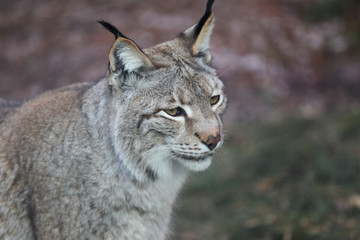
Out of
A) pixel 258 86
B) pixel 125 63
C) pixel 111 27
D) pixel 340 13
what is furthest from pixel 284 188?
pixel 340 13

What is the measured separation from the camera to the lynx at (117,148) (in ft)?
14.3

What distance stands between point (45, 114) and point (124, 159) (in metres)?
0.80

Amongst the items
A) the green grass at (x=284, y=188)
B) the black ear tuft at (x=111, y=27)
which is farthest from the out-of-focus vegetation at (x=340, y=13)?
the black ear tuft at (x=111, y=27)

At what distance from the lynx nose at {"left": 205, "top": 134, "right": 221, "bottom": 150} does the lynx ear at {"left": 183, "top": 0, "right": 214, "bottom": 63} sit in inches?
32.5

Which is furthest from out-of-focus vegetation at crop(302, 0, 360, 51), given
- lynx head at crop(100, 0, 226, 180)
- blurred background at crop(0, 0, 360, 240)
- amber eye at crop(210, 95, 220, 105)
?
lynx head at crop(100, 0, 226, 180)

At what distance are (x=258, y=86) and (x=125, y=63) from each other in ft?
24.5

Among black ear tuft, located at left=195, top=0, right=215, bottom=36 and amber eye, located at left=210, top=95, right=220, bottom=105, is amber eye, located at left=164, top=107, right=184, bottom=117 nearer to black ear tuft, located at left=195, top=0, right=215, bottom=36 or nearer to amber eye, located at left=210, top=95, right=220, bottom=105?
amber eye, located at left=210, top=95, right=220, bottom=105

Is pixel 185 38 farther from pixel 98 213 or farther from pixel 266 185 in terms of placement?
pixel 266 185

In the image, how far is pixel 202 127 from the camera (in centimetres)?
428

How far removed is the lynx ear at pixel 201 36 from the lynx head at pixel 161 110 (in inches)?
1.7

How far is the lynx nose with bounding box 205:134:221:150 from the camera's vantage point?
427 cm

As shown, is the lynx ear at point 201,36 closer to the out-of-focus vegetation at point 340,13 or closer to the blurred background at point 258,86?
the blurred background at point 258,86

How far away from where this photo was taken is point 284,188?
7457 mm

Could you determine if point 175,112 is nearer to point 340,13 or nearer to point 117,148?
point 117,148
